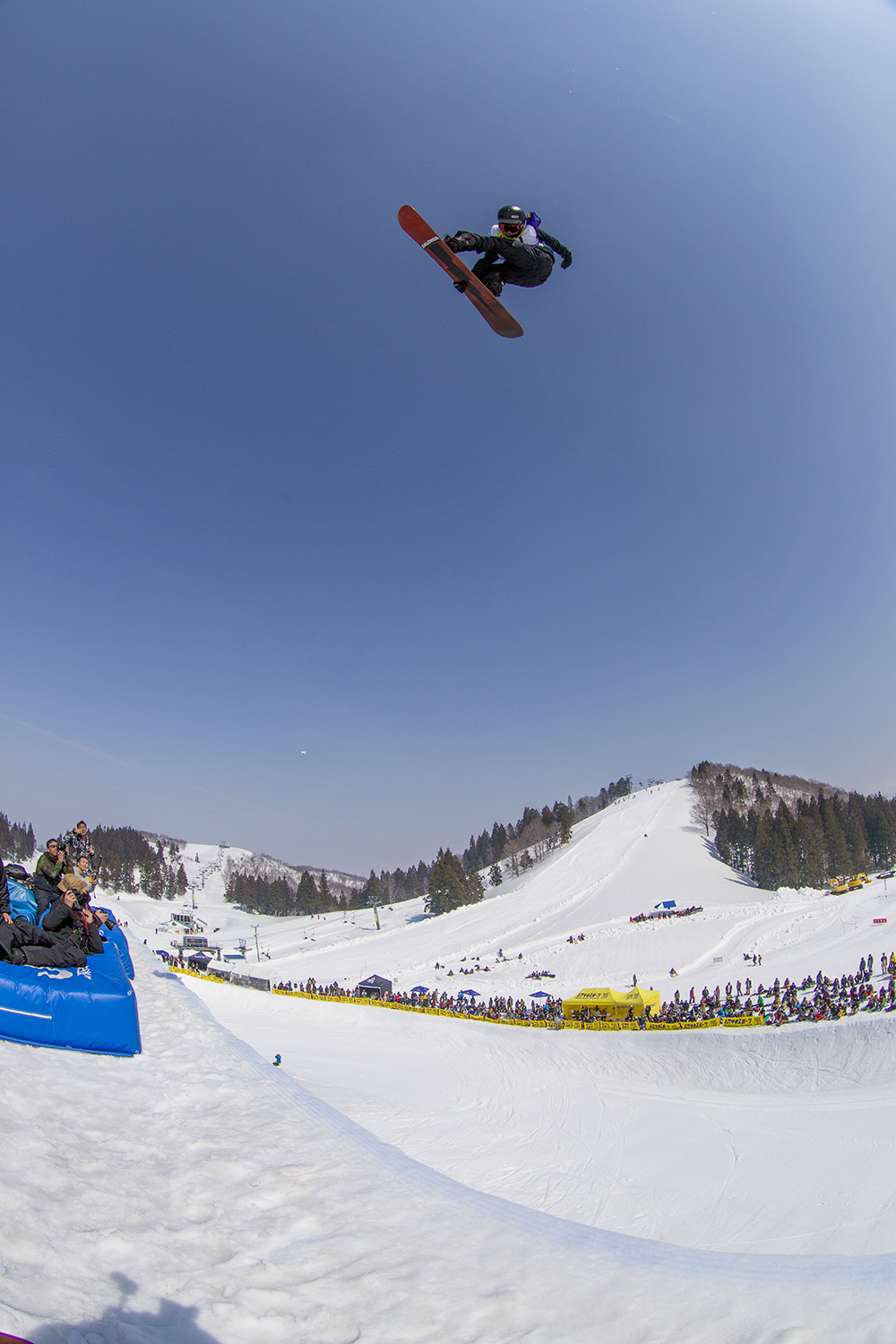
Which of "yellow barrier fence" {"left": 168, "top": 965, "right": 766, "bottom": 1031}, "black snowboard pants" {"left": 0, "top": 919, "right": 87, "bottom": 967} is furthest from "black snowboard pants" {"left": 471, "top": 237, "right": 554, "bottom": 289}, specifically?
"yellow barrier fence" {"left": 168, "top": 965, "right": 766, "bottom": 1031}

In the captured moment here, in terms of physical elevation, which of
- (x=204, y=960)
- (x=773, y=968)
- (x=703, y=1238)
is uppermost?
(x=703, y=1238)

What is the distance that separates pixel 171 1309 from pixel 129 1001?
14.3ft

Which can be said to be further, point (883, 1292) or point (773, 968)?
point (773, 968)

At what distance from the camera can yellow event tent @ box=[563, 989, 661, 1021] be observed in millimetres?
21922

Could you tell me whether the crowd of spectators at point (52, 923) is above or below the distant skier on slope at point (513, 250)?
below

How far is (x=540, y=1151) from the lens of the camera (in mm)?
11273

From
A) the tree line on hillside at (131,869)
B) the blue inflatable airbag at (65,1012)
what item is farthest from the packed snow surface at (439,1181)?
the tree line on hillside at (131,869)

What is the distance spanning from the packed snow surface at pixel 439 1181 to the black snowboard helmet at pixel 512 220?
834 centimetres

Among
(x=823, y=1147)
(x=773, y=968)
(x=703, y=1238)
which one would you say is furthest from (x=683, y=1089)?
(x=773, y=968)

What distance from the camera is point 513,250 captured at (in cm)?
605

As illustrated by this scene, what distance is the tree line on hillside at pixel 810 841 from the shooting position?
67938 millimetres

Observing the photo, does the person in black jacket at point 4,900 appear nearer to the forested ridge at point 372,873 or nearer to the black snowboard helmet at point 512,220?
the black snowboard helmet at point 512,220

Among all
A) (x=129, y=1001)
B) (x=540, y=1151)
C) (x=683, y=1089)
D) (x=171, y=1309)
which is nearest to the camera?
(x=171, y=1309)

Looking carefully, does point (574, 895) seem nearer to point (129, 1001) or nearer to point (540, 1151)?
point (540, 1151)
